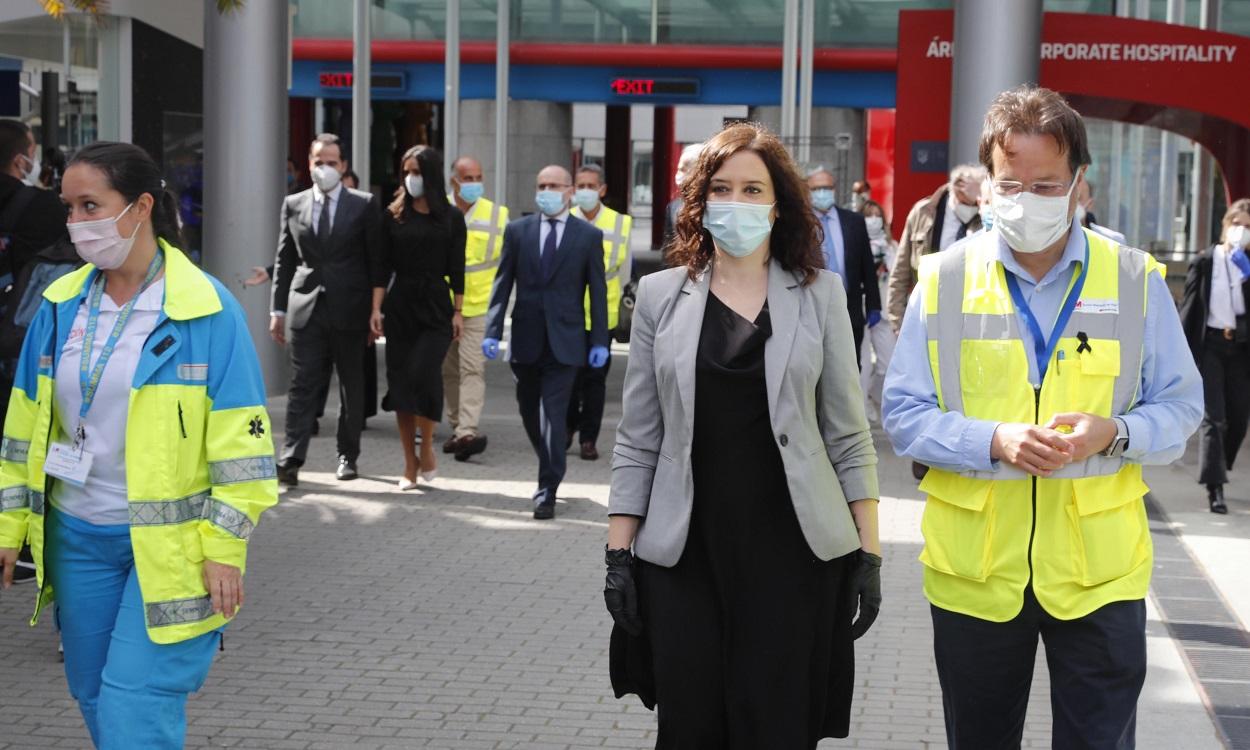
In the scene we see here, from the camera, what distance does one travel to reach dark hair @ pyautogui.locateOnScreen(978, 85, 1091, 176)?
13.0 ft

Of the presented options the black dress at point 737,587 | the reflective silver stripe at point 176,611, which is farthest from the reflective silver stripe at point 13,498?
the black dress at point 737,587

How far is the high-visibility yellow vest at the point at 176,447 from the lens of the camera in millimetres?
4152

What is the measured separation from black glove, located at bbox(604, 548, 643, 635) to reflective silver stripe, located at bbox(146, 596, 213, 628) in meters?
0.98

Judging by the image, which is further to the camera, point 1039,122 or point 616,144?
point 616,144

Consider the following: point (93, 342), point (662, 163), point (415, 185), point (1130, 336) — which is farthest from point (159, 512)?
point (662, 163)

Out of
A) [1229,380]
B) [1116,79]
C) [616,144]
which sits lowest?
[1229,380]

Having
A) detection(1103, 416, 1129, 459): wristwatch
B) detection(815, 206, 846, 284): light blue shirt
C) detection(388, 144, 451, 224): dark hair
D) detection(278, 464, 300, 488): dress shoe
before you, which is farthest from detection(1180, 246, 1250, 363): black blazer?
detection(1103, 416, 1129, 459): wristwatch

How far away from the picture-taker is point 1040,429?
383cm

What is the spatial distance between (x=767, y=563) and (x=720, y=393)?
1.31 ft

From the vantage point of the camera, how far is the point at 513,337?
9.97m

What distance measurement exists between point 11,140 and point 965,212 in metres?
5.26

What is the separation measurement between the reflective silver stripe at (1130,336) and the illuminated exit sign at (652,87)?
72.6ft

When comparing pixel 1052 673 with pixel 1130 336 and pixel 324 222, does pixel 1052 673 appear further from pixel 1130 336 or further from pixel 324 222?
pixel 324 222

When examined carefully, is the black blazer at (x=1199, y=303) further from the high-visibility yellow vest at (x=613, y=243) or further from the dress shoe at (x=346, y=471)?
the dress shoe at (x=346, y=471)
